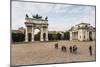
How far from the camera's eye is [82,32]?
258 cm

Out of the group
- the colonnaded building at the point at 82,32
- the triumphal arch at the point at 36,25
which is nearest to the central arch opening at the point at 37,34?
the triumphal arch at the point at 36,25

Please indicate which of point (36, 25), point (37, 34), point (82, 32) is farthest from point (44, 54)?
point (82, 32)

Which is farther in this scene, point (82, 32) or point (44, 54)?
point (82, 32)

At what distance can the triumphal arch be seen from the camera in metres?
2.32

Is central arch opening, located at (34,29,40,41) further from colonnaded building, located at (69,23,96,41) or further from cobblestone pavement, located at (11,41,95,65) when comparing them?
A: colonnaded building, located at (69,23,96,41)

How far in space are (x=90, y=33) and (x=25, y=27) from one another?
0.92 meters

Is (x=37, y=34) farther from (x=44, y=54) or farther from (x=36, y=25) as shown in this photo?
(x=44, y=54)

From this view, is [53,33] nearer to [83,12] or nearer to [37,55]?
[37,55]

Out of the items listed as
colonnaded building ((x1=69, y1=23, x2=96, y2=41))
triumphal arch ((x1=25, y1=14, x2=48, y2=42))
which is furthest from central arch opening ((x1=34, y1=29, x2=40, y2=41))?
colonnaded building ((x1=69, y1=23, x2=96, y2=41))

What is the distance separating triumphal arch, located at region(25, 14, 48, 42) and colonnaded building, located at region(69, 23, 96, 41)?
1.20 ft

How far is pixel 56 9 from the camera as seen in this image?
8.02 ft

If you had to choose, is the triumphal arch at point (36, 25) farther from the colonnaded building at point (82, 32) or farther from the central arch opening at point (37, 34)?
the colonnaded building at point (82, 32)

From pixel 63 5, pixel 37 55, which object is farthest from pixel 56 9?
pixel 37 55

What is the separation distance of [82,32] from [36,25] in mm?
653
